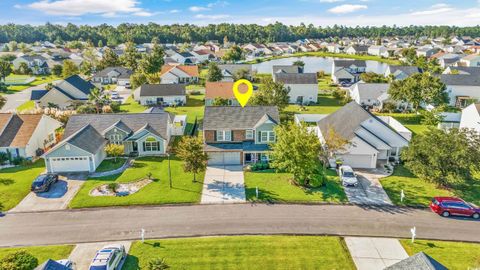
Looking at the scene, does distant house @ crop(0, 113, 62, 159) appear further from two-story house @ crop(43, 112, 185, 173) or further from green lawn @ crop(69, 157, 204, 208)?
green lawn @ crop(69, 157, 204, 208)

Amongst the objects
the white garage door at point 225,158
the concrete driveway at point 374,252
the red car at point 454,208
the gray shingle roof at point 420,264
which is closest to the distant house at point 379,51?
the white garage door at point 225,158

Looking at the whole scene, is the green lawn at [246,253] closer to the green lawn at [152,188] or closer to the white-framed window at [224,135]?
the green lawn at [152,188]

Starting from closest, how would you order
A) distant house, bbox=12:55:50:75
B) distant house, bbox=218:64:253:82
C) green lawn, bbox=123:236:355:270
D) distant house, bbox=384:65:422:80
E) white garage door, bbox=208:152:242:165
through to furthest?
green lawn, bbox=123:236:355:270 < white garage door, bbox=208:152:242:165 < distant house, bbox=384:65:422:80 < distant house, bbox=218:64:253:82 < distant house, bbox=12:55:50:75

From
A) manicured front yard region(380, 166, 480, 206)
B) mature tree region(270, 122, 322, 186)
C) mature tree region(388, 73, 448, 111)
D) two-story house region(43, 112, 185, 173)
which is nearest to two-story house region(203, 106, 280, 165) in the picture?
mature tree region(270, 122, 322, 186)

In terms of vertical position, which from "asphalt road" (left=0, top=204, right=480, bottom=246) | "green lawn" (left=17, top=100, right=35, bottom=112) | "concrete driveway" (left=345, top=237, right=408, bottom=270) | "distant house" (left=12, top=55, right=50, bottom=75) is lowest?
"concrete driveway" (left=345, top=237, right=408, bottom=270)

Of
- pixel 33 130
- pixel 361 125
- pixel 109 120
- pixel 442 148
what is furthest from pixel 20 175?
pixel 442 148

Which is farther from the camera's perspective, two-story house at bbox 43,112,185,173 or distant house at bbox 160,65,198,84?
distant house at bbox 160,65,198,84

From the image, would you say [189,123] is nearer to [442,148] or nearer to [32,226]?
[32,226]
